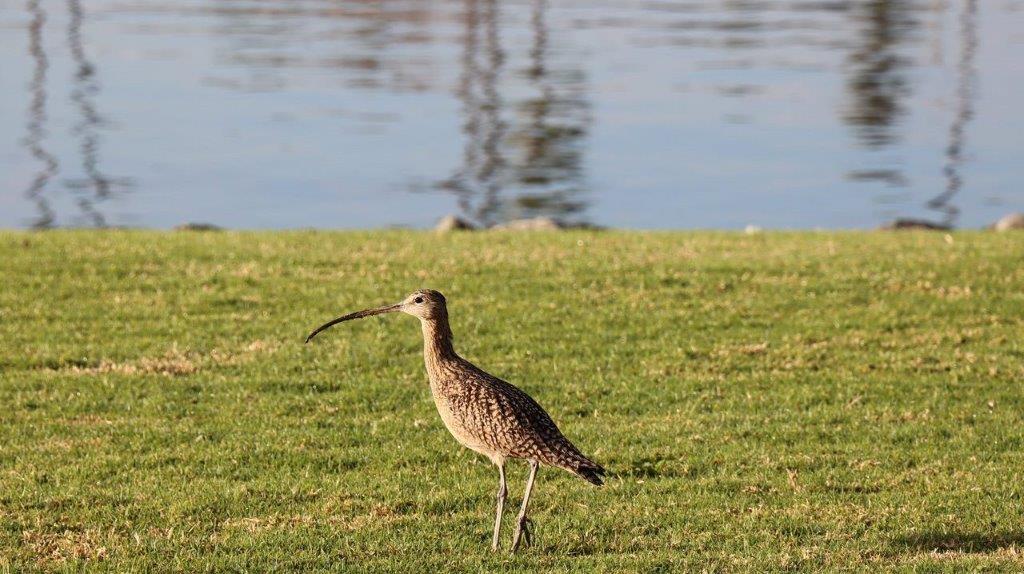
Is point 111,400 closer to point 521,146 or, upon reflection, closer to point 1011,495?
point 1011,495

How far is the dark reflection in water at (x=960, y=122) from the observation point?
31.7 m

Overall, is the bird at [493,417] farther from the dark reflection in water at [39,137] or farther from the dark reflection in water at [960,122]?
the dark reflection in water at [960,122]

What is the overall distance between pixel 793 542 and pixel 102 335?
26.6 ft

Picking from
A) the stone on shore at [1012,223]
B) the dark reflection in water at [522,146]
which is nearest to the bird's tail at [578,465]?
the stone on shore at [1012,223]

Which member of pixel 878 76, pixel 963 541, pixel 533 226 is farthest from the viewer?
pixel 878 76

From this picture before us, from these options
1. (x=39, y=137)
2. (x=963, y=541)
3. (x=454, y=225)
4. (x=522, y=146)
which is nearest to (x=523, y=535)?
(x=963, y=541)

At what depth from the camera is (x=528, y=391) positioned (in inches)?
505

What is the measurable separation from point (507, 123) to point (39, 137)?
1246 centimetres

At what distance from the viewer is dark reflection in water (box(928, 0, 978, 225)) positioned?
104 ft

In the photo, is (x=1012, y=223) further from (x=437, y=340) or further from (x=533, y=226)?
(x=437, y=340)

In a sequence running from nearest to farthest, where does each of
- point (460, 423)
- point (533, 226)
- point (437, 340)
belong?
point (460, 423) < point (437, 340) < point (533, 226)

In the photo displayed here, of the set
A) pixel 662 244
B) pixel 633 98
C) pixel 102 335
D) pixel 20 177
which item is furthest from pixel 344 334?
pixel 633 98

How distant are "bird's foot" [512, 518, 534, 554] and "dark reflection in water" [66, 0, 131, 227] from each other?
2134cm

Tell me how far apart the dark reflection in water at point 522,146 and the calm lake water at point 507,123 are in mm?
110
